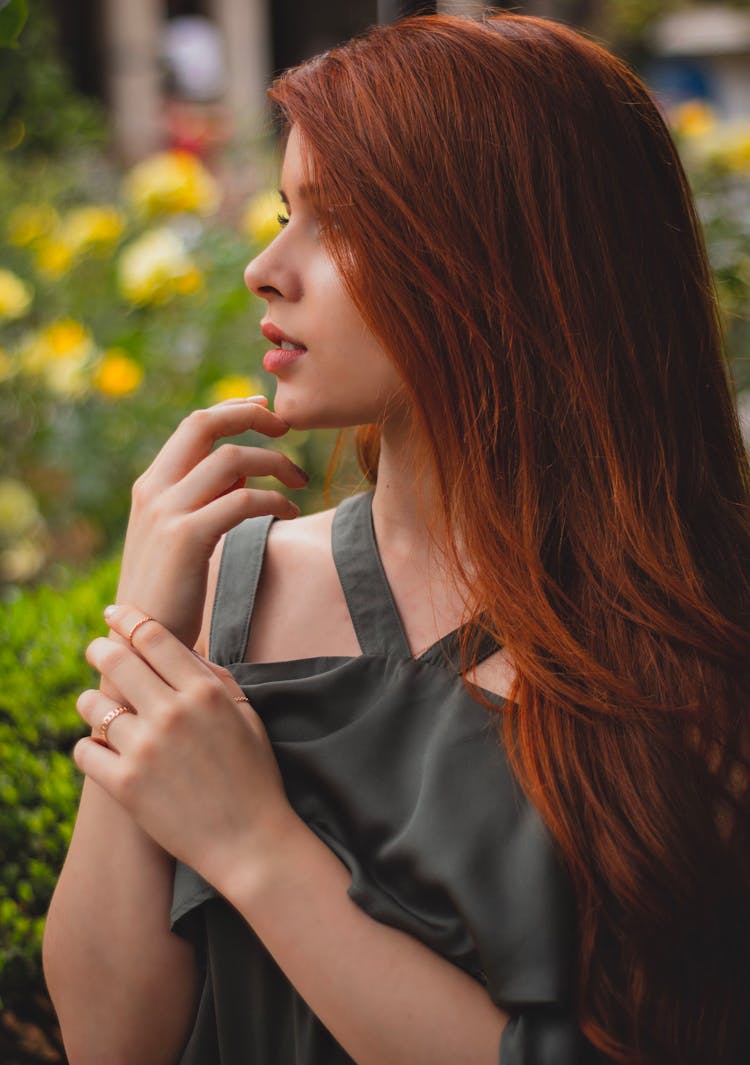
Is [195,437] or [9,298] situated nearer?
[195,437]

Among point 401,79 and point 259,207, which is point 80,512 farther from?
point 401,79

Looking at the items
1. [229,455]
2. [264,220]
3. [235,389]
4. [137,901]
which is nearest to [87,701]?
[137,901]

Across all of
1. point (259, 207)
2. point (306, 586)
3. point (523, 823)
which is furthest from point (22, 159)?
point (523, 823)

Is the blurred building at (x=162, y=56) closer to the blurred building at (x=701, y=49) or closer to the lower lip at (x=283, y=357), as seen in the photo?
the blurred building at (x=701, y=49)

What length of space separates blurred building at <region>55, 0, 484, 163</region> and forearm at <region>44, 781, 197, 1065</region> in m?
10.9

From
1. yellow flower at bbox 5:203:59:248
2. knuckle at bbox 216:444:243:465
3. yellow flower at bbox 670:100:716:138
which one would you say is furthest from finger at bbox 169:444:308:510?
yellow flower at bbox 5:203:59:248

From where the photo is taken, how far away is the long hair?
140cm

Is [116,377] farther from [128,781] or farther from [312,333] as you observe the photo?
[128,781]

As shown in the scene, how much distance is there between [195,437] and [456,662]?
0.49 metres

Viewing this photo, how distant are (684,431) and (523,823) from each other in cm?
64

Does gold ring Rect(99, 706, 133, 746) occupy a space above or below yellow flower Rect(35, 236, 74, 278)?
below

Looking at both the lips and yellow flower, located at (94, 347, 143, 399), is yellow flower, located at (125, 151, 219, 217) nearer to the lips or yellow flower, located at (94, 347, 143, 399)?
yellow flower, located at (94, 347, 143, 399)

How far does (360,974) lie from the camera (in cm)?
135

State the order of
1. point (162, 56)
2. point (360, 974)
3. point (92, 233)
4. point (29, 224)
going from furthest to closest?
point (162, 56) < point (29, 224) < point (92, 233) < point (360, 974)
